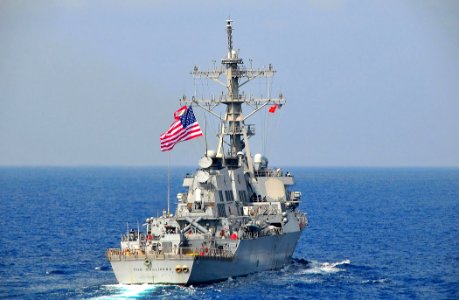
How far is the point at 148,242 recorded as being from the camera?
55938 millimetres

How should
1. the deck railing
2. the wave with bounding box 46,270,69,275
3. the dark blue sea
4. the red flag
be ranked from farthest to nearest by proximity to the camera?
the red flag < the wave with bounding box 46,270,69,275 < the dark blue sea < the deck railing

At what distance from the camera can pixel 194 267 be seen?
176ft

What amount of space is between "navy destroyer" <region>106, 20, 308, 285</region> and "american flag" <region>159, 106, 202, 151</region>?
0.25 meters

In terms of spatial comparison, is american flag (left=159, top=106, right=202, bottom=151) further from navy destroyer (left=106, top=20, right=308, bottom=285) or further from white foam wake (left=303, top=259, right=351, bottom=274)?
white foam wake (left=303, top=259, right=351, bottom=274)

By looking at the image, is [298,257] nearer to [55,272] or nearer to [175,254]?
[55,272]

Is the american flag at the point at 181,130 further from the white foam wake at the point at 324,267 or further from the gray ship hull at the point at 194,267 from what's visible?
the white foam wake at the point at 324,267

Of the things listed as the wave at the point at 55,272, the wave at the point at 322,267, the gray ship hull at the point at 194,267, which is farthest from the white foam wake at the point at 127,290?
the wave at the point at 322,267

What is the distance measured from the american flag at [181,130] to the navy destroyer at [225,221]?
25 centimetres

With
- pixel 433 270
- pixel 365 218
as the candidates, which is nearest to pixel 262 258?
pixel 433 270

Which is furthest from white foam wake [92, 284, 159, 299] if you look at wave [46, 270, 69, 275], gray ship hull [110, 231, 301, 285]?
wave [46, 270, 69, 275]

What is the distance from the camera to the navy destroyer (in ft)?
177

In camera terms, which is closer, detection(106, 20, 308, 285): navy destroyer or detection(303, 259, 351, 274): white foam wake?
detection(106, 20, 308, 285): navy destroyer

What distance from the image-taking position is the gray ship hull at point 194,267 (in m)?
53.5

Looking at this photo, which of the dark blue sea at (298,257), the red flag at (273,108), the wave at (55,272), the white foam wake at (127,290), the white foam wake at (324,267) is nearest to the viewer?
the white foam wake at (127,290)
